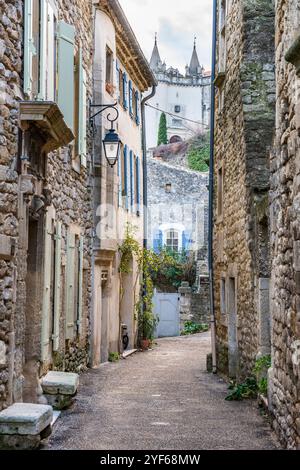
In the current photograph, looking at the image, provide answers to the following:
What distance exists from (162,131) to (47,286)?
56839mm

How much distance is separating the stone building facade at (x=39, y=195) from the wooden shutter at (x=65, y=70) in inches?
0.5

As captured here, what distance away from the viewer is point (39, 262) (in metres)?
7.64

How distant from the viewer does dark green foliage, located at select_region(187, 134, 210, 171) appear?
162ft

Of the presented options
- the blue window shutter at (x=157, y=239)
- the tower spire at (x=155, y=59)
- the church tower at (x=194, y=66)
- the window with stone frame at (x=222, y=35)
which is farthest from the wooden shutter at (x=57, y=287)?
the church tower at (x=194, y=66)

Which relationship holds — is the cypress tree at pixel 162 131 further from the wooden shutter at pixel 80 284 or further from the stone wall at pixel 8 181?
the stone wall at pixel 8 181

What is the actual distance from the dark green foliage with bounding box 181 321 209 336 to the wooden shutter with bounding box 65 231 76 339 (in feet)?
49.2

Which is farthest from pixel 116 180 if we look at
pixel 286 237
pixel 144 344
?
pixel 286 237

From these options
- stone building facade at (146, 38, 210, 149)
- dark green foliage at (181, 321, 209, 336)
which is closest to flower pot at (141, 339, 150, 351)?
dark green foliage at (181, 321, 209, 336)

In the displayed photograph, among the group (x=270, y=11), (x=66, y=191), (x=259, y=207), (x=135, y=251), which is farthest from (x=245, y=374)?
(x=135, y=251)

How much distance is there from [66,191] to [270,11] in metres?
4.06

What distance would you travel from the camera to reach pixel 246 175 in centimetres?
955

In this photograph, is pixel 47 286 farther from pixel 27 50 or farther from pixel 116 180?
pixel 116 180

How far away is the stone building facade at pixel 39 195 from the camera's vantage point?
19.8 feet

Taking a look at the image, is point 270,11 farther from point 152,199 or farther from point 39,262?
point 152,199
